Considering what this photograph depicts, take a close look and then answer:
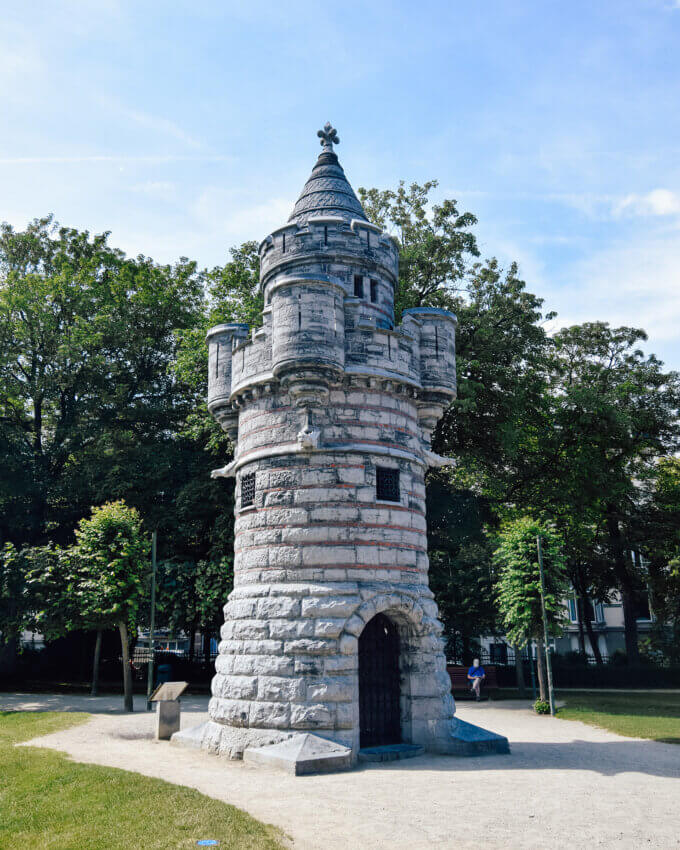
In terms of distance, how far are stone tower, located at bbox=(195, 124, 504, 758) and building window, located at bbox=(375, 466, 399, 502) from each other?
2 cm

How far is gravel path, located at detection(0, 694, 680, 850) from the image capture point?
812 cm

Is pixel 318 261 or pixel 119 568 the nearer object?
pixel 318 261

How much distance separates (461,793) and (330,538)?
4978 mm

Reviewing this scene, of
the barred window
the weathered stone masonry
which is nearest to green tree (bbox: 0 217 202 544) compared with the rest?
the barred window

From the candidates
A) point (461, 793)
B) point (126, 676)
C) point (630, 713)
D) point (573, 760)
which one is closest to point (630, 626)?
point (630, 713)

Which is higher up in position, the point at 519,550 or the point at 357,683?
the point at 519,550

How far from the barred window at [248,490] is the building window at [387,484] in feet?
8.84

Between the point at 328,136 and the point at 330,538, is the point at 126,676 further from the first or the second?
the point at 328,136

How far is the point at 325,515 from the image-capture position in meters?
13.3

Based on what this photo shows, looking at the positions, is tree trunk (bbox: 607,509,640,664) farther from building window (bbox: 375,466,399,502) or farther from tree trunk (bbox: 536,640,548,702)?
building window (bbox: 375,466,399,502)

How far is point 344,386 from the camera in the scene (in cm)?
1416

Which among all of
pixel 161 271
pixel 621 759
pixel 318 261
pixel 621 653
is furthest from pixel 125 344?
pixel 621 653

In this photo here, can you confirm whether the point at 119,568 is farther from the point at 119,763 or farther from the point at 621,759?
the point at 621,759

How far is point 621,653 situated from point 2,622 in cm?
3418
